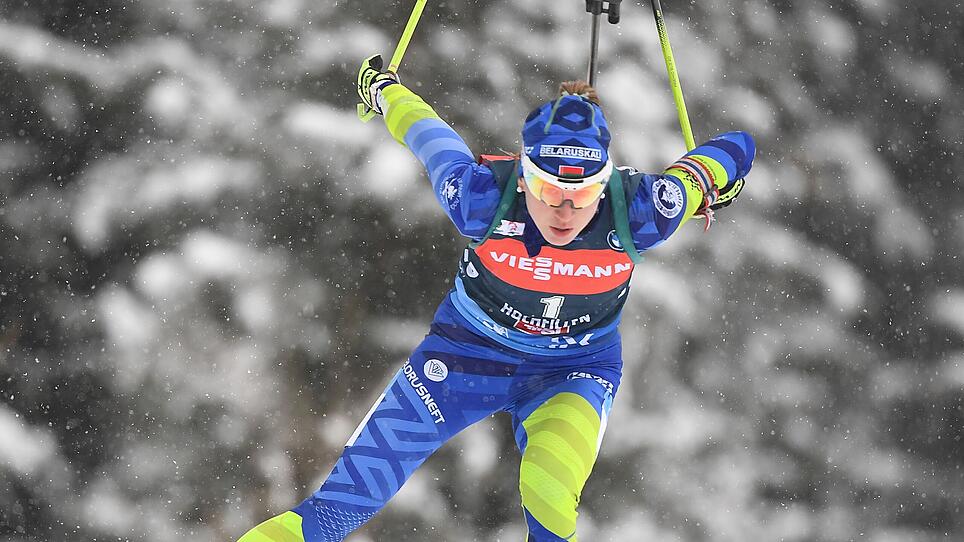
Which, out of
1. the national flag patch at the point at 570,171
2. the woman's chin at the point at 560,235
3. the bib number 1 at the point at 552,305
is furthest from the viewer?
the bib number 1 at the point at 552,305

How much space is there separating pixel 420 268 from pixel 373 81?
1.96 metres

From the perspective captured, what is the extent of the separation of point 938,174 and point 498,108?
1987 mm

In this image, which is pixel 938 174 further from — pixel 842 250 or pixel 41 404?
pixel 41 404

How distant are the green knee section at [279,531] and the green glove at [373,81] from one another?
109 cm

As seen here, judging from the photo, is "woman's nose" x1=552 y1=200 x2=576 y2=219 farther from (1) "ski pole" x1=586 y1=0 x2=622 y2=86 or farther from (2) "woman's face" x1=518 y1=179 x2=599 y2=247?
(1) "ski pole" x1=586 y1=0 x2=622 y2=86

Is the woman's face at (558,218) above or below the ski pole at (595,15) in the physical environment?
below

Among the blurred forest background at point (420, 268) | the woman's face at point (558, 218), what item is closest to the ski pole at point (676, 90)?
the woman's face at point (558, 218)

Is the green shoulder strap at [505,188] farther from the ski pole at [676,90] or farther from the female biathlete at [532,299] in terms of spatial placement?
the ski pole at [676,90]

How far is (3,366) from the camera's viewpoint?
4.71 meters

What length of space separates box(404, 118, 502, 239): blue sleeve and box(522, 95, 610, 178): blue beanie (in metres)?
0.16

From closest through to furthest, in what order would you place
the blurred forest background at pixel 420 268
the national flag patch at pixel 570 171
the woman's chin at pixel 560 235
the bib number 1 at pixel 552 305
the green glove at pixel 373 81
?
the national flag patch at pixel 570 171, the woman's chin at pixel 560 235, the bib number 1 at pixel 552 305, the green glove at pixel 373 81, the blurred forest background at pixel 420 268

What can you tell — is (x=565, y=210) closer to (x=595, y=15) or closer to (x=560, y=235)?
(x=560, y=235)

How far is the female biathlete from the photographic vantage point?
2725mm

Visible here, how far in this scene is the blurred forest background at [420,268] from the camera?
4.75 meters
